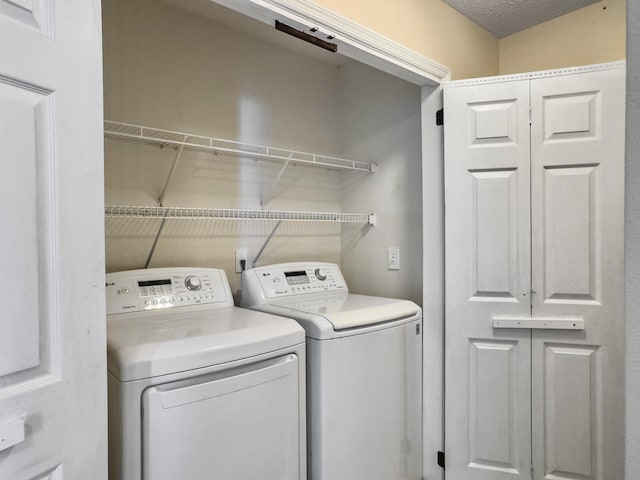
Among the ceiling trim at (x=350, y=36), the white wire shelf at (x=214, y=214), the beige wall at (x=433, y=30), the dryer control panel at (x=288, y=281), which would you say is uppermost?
the beige wall at (x=433, y=30)

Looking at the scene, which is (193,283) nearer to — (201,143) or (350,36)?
(201,143)

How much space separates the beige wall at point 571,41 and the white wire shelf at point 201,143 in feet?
3.46

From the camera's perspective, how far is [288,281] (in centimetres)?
212

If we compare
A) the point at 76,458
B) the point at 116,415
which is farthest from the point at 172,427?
the point at 76,458

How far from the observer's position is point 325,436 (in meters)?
1.55

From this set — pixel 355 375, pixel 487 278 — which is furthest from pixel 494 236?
pixel 355 375

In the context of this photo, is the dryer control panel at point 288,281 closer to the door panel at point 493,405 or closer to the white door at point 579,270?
the door panel at point 493,405

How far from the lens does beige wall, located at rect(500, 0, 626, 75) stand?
2037mm

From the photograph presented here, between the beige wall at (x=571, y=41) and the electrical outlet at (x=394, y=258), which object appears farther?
the electrical outlet at (x=394, y=258)

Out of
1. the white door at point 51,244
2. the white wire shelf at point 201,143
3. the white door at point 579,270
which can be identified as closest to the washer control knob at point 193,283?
the white wire shelf at point 201,143

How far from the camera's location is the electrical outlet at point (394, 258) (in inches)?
92.9

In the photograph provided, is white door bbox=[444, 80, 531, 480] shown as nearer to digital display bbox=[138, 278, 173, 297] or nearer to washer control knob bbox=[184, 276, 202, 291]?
washer control knob bbox=[184, 276, 202, 291]

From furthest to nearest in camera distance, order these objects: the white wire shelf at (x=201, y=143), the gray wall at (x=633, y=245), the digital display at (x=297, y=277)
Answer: the digital display at (x=297, y=277) → the white wire shelf at (x=201, y=143) → the gray wall at (x=633, y=245)

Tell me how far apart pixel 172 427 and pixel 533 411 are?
1555mm
